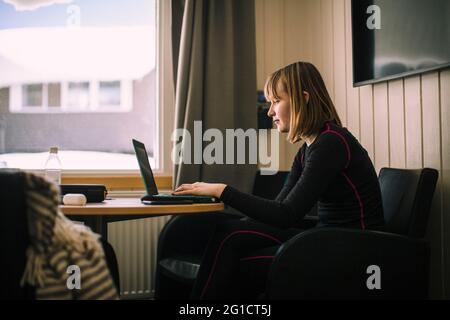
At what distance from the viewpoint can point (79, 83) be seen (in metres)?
2.83

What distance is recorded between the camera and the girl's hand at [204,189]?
1.51 metres

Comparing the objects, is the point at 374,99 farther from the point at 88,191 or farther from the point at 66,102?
the point at 66,102

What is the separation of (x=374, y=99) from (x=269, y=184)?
70 cm

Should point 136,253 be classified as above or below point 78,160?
below

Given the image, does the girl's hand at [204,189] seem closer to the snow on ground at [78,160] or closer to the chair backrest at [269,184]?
the chair backrest at [269,184]

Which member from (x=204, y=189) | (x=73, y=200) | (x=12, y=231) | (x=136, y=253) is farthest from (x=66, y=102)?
(x=12, y=231)

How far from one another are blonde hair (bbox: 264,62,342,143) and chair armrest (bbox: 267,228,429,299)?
0.39 m

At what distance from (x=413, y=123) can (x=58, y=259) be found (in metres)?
1.67

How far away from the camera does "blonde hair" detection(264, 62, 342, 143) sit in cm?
161

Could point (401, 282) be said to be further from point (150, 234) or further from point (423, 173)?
point (150, 234)

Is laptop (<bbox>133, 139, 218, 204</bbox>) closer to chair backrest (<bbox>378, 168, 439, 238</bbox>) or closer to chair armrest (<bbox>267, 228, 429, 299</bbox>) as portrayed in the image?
chair armrest (<bbox>267, 228, 429, 299</bbox>)

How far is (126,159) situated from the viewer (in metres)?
2.89
